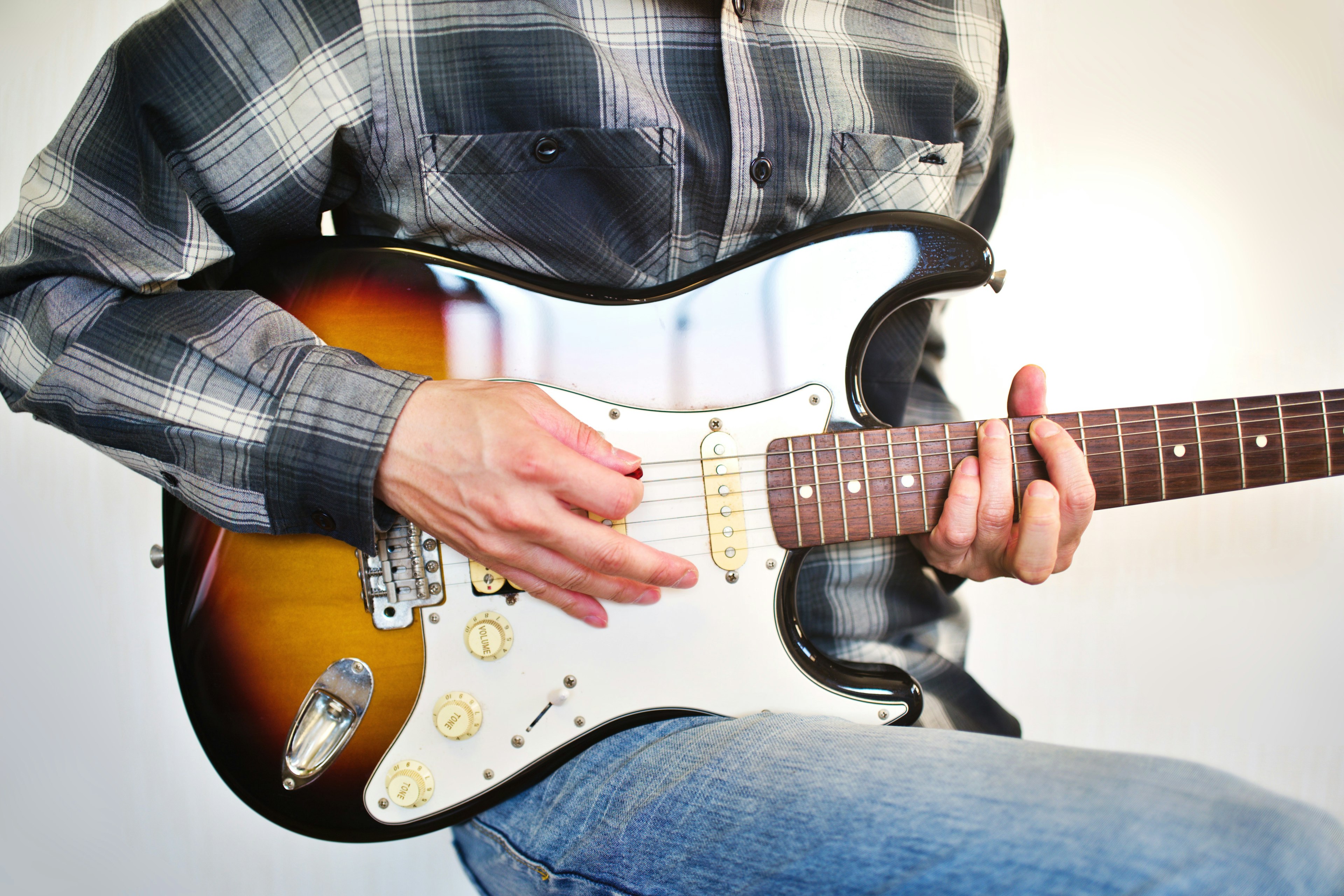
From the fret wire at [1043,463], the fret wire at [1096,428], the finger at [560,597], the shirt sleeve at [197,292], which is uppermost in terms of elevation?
the shirt sleeve at [197,292]

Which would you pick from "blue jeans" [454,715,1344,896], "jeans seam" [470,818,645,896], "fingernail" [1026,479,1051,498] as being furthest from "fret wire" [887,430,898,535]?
"jeans seam" [470,818,645,896]

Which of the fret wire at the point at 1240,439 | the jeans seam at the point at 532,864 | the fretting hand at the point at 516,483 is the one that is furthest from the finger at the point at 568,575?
the fret wire at the point at 1240,439

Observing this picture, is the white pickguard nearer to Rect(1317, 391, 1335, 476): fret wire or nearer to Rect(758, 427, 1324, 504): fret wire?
Rect(758, 427, 1324, 504): fret wire

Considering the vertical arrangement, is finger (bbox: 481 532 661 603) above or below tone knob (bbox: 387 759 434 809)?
above

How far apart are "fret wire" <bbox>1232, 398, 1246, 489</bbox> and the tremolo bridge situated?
85cm

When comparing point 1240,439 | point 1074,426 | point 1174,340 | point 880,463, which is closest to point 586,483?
point 880,463

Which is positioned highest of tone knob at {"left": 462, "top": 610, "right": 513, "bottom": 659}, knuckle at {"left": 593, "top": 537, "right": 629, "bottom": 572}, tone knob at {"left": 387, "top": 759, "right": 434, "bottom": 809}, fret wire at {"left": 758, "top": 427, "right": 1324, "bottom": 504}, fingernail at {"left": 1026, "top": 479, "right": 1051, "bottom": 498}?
fret wire at {"left": 758, "top": 427, "right": 1324, "bottom": 504}

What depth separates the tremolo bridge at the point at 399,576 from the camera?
23.9 inches

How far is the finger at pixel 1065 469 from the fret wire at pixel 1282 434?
259 mm

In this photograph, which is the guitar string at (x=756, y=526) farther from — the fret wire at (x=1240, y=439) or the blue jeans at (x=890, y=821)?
the fret wire at (x=1240, y=439)

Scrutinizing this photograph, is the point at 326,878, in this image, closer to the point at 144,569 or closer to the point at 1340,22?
the point at 144,569

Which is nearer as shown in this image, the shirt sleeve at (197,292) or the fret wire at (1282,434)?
the shirt sleeve at (197,292)

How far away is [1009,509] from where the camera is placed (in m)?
0.67

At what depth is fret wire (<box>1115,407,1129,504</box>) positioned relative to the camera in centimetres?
70
